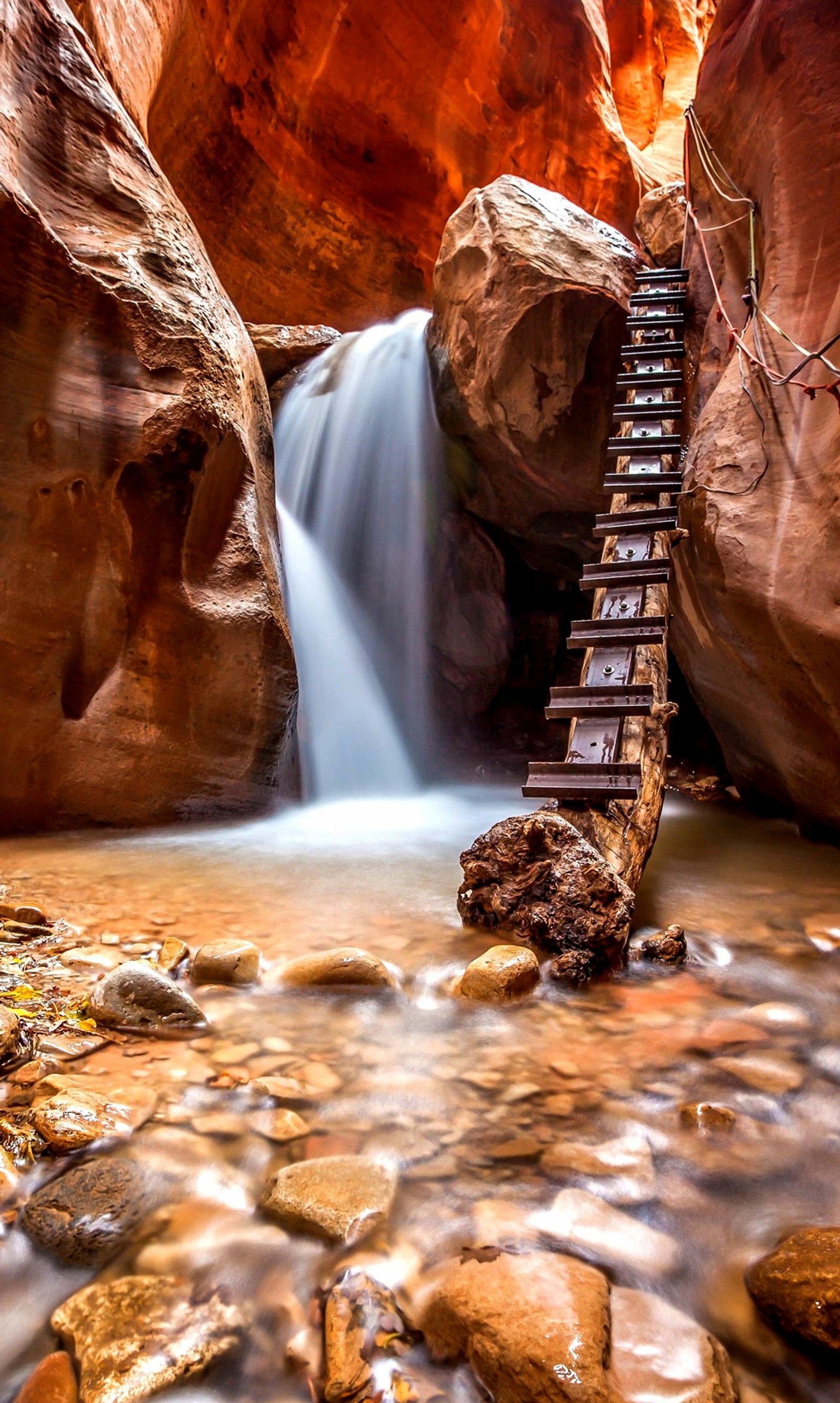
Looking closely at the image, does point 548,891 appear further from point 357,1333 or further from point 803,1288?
point 357,1333

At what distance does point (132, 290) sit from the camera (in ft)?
16.4

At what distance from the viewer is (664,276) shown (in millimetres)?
6629

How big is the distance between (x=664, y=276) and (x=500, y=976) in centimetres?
659

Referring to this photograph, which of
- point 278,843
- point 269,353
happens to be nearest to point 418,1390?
point 278,843

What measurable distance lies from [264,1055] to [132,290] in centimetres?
502

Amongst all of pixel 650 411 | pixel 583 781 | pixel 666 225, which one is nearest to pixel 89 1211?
pixel 583 781

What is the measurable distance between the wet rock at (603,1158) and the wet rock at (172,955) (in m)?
1.55

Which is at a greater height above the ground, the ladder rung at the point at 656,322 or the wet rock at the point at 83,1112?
the ladder rung at the point at 656,322

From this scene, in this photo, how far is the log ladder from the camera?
→ 11.9 ft

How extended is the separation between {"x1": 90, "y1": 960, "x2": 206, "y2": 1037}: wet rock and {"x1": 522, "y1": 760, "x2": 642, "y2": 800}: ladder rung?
5.99ft

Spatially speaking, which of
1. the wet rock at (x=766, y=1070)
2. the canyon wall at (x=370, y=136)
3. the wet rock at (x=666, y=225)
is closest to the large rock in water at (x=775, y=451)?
the wet rock at (x=666, y=225)

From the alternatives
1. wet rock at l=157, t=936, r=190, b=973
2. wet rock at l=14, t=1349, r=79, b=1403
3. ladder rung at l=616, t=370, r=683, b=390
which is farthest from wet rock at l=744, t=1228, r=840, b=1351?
ladder rung at l=616, t=370, r=683, b=390

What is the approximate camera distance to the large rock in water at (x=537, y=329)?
6.71m

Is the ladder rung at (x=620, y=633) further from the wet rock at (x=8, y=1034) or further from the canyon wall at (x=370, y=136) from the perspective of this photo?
the canyon wall at (x=370, y=136)
